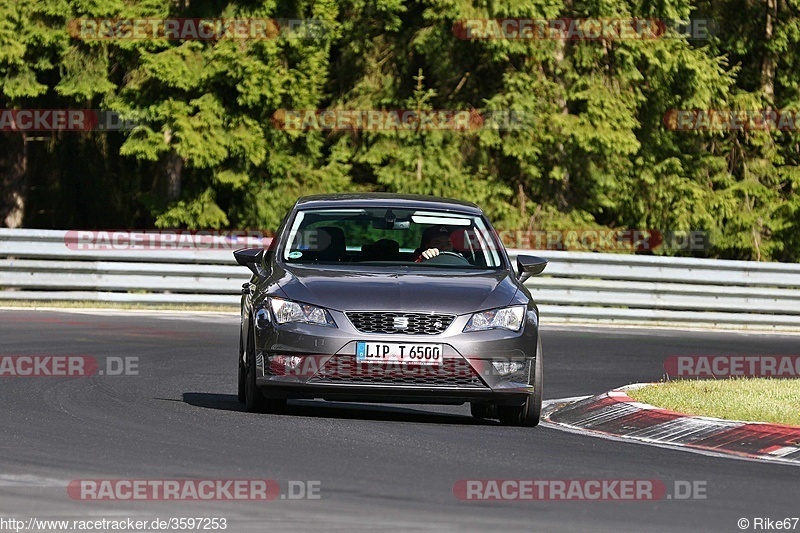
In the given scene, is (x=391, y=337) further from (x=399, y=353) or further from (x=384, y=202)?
(x=384, y=202)

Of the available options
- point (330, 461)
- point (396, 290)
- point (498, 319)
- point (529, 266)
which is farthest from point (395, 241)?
point (330, 461)

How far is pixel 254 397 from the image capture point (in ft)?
36.7

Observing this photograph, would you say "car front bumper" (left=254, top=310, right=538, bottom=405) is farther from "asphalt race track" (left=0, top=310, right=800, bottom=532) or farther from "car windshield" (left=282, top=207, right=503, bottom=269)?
"car windshield" (left=282, top=207, right=503, bottom=269)

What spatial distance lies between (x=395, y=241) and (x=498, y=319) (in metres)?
1.42

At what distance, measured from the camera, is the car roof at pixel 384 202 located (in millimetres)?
12180

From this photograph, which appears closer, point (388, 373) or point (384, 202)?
point (388, 373)

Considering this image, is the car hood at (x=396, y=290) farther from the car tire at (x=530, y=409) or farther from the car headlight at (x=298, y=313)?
the car tire at (x=530, y=409)

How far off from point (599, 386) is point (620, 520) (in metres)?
7.30

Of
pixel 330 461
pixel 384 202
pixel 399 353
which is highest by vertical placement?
pixel 384 202

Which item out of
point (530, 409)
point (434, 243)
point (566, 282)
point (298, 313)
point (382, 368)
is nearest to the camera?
point (382, 368)

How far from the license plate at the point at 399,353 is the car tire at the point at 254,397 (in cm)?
84

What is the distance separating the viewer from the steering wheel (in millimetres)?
11844

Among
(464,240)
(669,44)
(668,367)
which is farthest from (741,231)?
(464,240)

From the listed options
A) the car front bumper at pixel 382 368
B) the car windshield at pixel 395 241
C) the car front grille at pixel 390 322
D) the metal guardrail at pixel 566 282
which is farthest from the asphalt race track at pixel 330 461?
the metal guardrail at pixel 566 282
